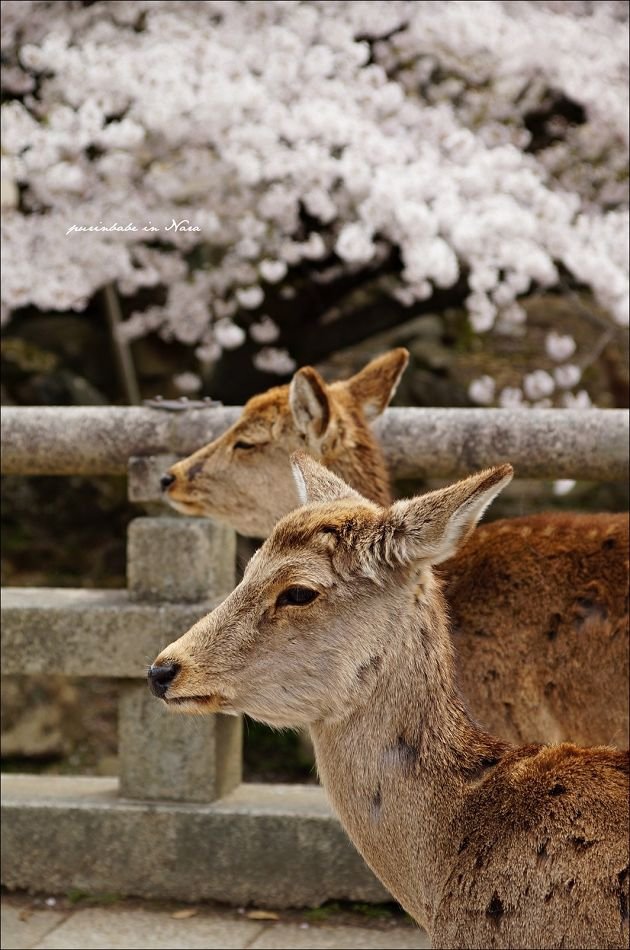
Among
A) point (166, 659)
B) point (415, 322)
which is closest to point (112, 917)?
point (166, 659)

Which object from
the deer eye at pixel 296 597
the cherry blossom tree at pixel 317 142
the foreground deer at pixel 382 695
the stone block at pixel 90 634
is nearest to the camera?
the foreground deer at pixel 382 695

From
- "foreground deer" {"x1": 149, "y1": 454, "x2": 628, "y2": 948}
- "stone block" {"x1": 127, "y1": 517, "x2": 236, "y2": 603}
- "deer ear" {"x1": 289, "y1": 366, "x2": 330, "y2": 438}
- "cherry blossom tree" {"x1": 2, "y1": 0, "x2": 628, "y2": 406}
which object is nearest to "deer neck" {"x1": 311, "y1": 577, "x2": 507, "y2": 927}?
"foreground deer" {"x1": 149, "y1": 454, "x2": 628, "y2": 948}

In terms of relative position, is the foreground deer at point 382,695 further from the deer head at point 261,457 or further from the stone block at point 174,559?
the stone block at point 174,559

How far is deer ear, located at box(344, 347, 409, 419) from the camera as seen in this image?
529 centimetres

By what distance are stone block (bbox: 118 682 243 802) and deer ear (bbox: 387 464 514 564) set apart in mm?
2160

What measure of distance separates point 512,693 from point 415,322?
932 cm

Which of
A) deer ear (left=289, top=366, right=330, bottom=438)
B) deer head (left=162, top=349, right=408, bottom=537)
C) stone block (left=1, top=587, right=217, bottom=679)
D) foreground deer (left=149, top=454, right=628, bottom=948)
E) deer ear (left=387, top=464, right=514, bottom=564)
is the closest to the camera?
deer ear (left=387, top=464, right=514, bottom=564)

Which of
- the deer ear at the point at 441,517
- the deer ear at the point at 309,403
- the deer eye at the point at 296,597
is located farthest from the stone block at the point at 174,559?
the deer ear at the point at 441,517

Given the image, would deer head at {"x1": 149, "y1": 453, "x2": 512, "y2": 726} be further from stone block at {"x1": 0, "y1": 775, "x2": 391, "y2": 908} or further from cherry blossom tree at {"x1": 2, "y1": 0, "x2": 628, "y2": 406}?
cherry blossom tree at {"x1": 2, "y1": 0, "x2": 628, "y2": 406}

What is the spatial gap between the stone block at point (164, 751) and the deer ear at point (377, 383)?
4.36 ft

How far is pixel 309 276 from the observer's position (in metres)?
10.8

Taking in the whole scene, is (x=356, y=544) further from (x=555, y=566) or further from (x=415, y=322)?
(x=415, y=322)

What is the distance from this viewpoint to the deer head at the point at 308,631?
3.46 meters

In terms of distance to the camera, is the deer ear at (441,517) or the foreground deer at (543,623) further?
the foreground deer at (543,623)
